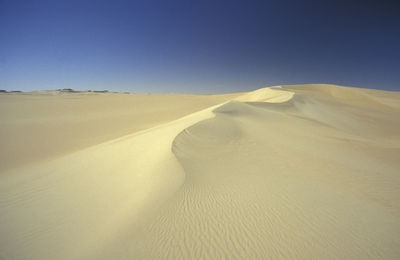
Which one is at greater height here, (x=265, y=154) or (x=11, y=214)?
(x=265, y=154)

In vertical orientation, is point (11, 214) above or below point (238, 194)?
below

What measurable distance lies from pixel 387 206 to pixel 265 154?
2.68 meters

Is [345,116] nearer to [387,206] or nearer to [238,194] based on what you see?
[387,206]

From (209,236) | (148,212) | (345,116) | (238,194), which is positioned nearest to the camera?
(209,236)

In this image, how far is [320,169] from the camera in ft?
14.7

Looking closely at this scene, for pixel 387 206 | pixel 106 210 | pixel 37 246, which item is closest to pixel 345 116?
pixel 387 206

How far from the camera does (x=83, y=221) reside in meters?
2.99

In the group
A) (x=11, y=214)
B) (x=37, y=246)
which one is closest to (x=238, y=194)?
(x=37, y=246)

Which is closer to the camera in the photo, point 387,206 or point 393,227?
point 393,227

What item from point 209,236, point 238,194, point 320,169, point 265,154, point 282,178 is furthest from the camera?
point 265,154

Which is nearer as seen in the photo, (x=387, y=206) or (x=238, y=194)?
(x=387, y=206)

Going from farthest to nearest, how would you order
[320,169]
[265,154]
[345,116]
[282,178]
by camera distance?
[345,116] → [265,154] → [320,169] → [282,178]

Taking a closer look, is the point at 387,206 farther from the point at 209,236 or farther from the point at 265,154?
the point at 209,236

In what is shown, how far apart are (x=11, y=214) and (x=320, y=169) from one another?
7046 millimetres
